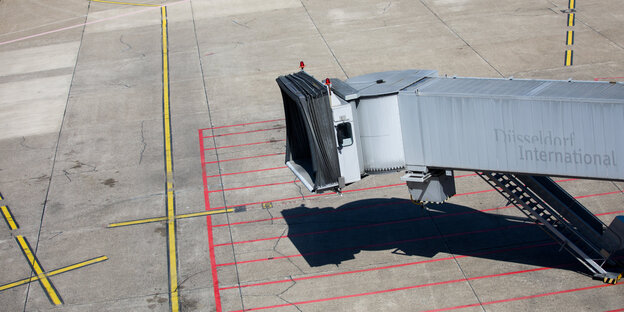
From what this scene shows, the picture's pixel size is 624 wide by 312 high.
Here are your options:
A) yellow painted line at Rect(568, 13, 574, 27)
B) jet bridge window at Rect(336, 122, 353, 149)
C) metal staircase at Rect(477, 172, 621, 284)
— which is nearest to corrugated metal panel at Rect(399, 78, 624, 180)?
jet bridge window at Rect(336, 122, 353, 149)

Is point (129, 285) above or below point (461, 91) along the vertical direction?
below

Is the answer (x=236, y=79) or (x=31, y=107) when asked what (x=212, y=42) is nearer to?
(x=236, y=79)

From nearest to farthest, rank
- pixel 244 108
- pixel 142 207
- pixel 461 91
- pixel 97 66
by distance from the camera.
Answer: pixel 461 91
pixel 142 207
pixel 244 108
pixel 97 66

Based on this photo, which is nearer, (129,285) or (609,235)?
(609,235)

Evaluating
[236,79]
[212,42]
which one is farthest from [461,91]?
[212,42]

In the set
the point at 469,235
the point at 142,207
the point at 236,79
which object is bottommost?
the point at 469,235

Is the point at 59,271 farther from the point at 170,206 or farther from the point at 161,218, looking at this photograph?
the point at 170,206

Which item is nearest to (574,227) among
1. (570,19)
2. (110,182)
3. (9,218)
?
(110,182)
